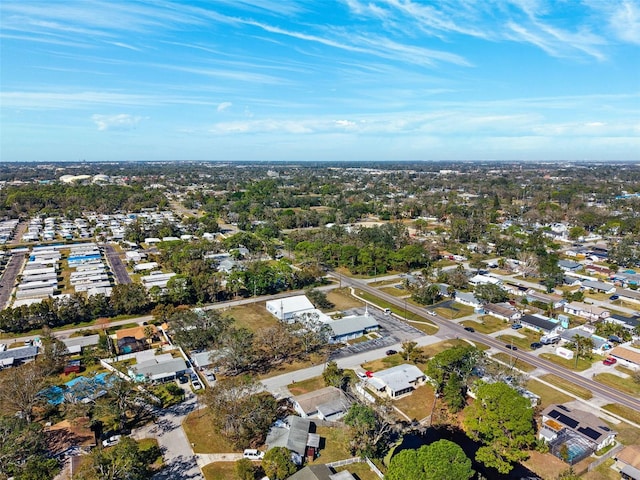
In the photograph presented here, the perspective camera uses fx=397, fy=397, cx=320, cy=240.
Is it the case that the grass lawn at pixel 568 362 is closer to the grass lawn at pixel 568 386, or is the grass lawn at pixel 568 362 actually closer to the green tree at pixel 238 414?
the grass lawn at pixel 568 386

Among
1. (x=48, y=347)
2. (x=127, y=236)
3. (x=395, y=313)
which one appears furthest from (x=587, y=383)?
(x=127, y=236)

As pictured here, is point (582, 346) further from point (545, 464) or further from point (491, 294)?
point (545, 464)

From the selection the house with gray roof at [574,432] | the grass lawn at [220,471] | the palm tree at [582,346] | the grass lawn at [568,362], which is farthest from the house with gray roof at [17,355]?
the palm tree at [582,346]

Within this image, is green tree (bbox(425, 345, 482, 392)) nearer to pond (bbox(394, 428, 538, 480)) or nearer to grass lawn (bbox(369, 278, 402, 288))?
pond (bbox(394, 428, 538, 480))

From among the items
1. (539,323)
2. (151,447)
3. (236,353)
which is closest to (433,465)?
(151,447)

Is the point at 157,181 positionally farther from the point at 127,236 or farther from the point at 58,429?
the point at 58,429
